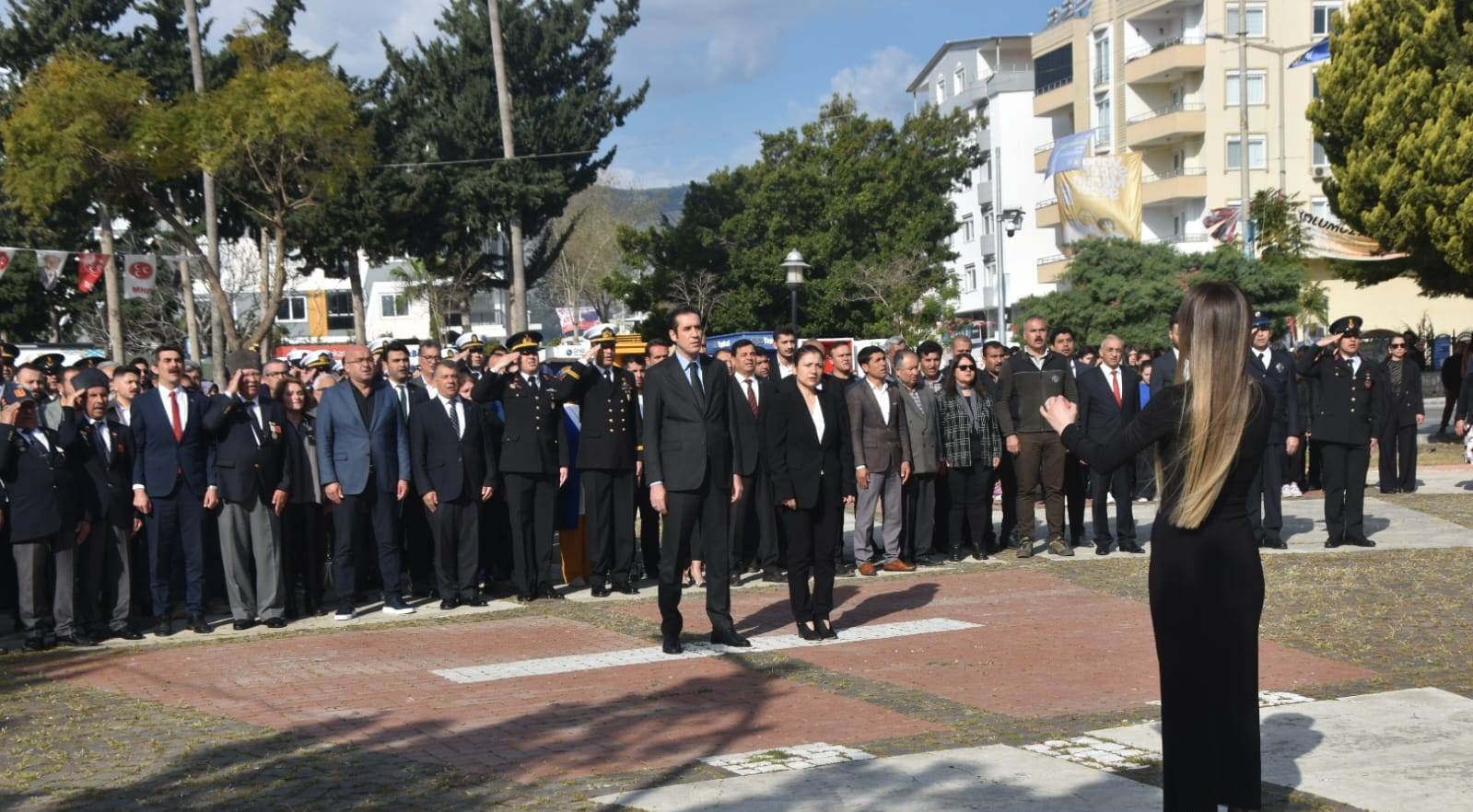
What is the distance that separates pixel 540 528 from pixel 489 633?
5.77 ft

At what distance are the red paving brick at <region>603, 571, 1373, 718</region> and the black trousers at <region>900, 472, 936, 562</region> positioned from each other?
3.31 ft

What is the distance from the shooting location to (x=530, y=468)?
1266 cm

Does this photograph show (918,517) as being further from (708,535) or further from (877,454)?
(708,535)

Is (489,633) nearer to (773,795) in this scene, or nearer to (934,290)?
(773,795)

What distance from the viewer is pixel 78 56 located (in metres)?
31.8

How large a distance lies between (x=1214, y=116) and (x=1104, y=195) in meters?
9.36

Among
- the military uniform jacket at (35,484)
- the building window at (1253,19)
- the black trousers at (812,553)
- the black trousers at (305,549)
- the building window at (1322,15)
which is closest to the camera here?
the black trousers at (812,553)

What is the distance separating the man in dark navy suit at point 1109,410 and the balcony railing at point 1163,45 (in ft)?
146

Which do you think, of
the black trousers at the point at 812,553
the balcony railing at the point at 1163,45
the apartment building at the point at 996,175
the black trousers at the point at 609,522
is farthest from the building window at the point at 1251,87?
the black trousers at the point at 812,553

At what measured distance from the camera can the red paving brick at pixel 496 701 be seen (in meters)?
7.40

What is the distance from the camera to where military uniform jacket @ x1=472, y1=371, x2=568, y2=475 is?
1267 cm

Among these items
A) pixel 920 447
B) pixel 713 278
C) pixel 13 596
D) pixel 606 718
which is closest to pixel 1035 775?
pixel 606 718

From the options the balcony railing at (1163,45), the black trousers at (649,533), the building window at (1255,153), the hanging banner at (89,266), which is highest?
the balcony railing at (1163,45)

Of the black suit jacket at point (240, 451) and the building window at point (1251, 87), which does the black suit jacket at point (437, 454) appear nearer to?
the black suit jacket at point (240, 451)
